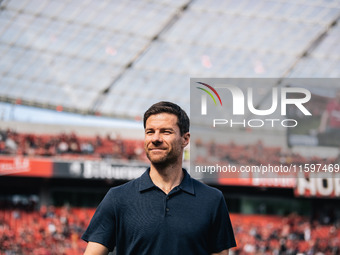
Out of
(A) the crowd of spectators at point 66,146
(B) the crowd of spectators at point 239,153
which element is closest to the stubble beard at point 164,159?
(B) the crowd of spectators at point 239,153

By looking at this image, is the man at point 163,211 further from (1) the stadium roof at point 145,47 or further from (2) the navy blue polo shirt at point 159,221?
(1) the stadium roof at point 145,47

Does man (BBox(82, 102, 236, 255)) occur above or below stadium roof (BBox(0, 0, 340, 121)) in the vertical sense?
below

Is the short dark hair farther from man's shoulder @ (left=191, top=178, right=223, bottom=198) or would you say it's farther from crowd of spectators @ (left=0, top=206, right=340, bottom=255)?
crowd of spectators @ (left=0, top=206, right=340, bottom=255)

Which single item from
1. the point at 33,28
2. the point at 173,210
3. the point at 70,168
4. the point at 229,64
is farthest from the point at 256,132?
the point at 173,210

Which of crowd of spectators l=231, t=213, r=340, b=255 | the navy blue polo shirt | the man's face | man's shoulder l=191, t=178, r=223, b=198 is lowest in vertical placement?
crowd of spectators l=231, t=213, r=340, b=255

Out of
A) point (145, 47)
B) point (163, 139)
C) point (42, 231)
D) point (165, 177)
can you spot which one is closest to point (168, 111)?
point (163, 139)

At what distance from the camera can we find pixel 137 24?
2347 centimetres

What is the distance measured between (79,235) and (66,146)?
5.32m

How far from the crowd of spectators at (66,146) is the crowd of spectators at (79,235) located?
257 centimetres

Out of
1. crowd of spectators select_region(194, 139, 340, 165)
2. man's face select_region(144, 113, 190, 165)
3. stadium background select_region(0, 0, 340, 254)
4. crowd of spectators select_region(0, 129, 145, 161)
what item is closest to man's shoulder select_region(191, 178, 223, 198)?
man's face select_region(144, 113, 190, 165)

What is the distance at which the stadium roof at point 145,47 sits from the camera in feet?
73.7

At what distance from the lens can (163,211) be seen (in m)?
2.11

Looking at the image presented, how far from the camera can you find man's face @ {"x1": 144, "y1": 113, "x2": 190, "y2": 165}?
211cm

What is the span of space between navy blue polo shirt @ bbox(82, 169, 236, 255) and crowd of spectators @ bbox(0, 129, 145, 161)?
2055 cm
